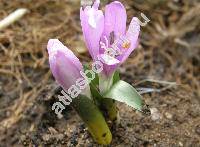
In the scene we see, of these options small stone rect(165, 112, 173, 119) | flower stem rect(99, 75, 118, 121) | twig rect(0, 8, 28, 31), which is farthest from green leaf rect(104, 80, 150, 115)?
twig rect(0, 8, 28, 31)

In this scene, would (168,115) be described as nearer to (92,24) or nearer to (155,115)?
(155,115)

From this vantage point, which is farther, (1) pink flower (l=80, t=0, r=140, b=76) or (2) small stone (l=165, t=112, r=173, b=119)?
(2) small stone (l=165, t=112, r=173, b=119)

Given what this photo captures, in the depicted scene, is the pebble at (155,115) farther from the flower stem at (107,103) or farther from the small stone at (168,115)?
the flower stem at (107,103)

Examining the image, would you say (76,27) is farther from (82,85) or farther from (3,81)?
(82,85)

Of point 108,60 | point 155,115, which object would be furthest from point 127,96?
point 155,115

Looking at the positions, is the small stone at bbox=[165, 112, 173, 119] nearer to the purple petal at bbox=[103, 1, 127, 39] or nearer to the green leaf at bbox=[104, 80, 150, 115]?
the green leaf at bbox=[104, 80, 150, 115]

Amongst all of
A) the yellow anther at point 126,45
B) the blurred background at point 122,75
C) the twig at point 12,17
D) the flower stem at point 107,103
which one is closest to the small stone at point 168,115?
the blurred background at point 122,75
